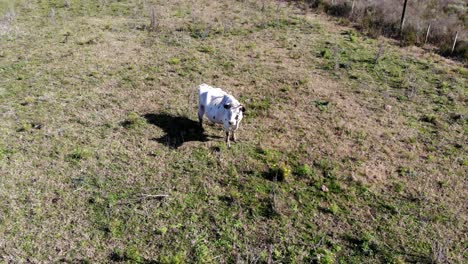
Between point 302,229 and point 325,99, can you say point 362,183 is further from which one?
point 325,99

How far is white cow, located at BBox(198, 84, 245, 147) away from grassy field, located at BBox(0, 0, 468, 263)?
0.70 meters

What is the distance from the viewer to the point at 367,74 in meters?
16.0

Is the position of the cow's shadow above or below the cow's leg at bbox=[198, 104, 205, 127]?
below

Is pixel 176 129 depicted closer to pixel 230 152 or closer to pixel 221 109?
pixel 221 109

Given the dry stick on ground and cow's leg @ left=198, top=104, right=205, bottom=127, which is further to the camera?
cow's leg @ left=198, top=104, right=205, bottom=127

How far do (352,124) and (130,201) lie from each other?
7655 mm

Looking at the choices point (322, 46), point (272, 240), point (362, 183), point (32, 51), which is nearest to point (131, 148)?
point (272, 240)

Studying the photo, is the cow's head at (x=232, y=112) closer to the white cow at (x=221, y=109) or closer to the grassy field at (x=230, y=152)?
the white cow at (x=221, y=109)

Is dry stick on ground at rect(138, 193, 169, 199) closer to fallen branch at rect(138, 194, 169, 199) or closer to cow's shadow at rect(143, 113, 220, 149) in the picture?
fallen branch at rect(138, 194, 169, 199)

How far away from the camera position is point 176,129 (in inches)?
470

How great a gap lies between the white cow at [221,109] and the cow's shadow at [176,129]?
434 mm

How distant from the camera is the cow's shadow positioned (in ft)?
37.3

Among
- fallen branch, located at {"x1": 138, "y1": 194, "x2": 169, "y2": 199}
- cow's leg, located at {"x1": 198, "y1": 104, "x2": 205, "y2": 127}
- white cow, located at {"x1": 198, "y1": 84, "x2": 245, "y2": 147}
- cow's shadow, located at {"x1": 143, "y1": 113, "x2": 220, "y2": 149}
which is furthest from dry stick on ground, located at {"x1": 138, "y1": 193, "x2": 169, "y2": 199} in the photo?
cow's leg, located at {"x1": 198, "y1": 104, "x2": 205, "y2": 127}

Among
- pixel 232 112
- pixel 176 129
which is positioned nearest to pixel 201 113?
pixel 176 129
